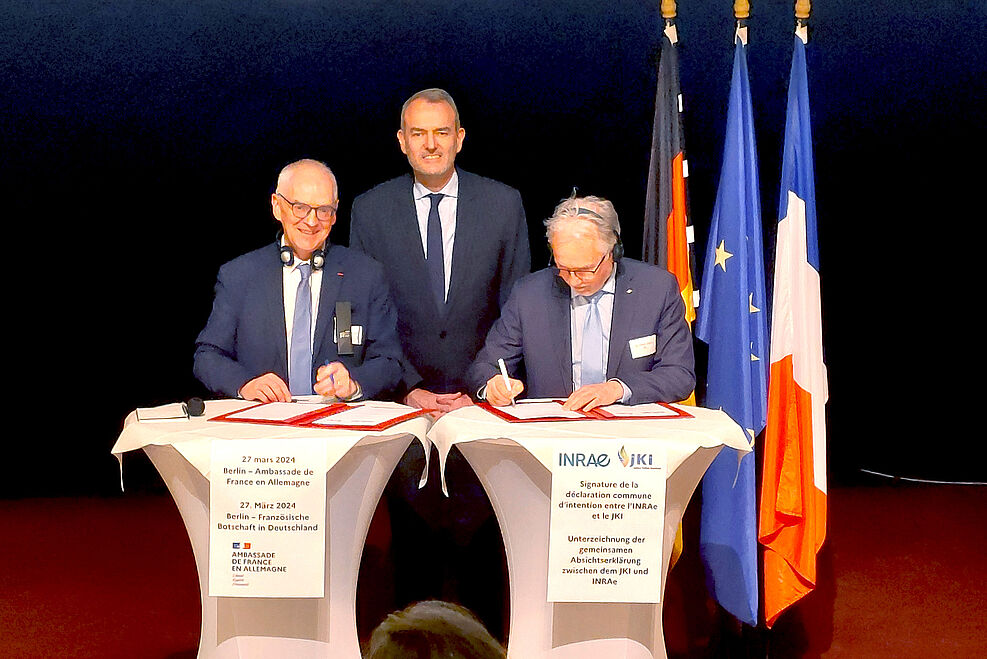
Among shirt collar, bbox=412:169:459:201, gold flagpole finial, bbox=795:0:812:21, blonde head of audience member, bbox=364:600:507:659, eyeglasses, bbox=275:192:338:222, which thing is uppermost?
gold flagpole finial, bbox=795:0:812:21

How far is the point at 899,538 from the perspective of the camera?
4840 mm

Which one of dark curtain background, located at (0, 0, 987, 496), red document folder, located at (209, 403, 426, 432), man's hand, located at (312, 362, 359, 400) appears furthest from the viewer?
dark curtain background, located at (0, 0, 987, 496)

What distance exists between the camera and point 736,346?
11.1 ft

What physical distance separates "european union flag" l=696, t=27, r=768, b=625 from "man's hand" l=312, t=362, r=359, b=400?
134 cm

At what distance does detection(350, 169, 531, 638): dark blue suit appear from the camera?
3441mm

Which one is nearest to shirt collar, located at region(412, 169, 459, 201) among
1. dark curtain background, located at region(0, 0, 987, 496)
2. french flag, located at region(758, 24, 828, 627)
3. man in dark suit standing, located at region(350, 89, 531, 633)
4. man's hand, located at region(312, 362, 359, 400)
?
man in dark suit standing, located at region(350, 89, 531, 633)

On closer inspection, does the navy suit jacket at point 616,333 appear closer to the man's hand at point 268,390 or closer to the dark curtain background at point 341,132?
the man's hand at point 268,390

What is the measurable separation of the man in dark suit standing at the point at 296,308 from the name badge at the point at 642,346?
0.72m

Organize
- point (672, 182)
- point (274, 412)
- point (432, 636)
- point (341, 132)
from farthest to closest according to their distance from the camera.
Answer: point (341, 132)
point (672, 182)
point (432, 636)
point (274, 412)

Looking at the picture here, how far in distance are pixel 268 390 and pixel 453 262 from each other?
3.03ft

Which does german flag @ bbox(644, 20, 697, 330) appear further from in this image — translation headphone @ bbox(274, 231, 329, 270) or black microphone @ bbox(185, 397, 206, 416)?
black microphone @ bbox(185, 397, 206, 416)

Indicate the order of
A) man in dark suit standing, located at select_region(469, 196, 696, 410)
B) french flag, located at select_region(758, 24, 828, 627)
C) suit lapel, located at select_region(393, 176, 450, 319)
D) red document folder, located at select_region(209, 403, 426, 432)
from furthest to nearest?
suit lapel, located at select_region(393, 176, 450, 319), french flag, located at select_region(758, 24, 828, 627), man in dark suit standing, located at select_region(469, 196, 696, 410), red document folder, located at select_region(209, 403, 426, 432)

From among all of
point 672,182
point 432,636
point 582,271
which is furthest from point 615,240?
point 432,636

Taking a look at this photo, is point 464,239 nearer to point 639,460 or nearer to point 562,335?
point 562,335
